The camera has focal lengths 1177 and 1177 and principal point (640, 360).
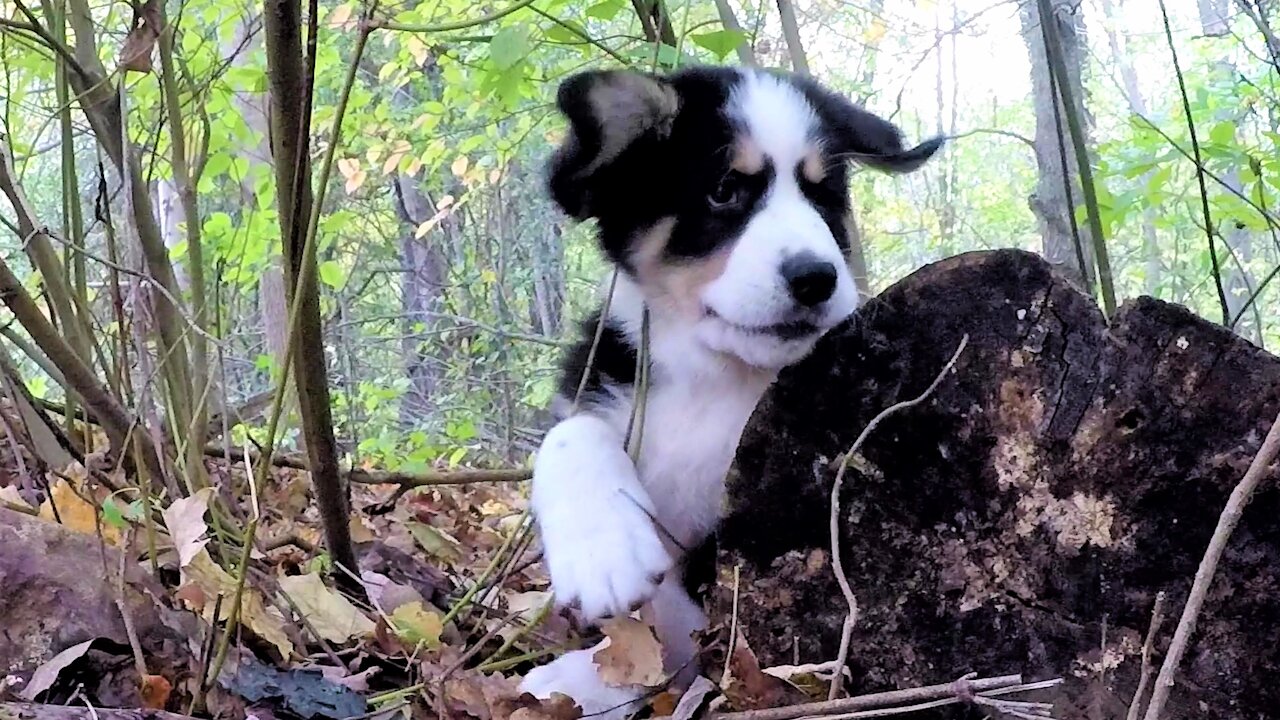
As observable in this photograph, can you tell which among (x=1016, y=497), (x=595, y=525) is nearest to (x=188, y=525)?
(x=595, y=525)

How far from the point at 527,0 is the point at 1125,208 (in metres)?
2.32

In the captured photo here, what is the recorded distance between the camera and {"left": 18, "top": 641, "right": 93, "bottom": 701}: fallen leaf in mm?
1658

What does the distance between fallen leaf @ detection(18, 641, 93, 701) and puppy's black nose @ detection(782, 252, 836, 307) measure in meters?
1.26

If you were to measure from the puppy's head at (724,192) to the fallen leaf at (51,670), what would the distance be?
1169 mm

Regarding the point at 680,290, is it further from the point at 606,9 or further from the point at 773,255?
the point at 606,9

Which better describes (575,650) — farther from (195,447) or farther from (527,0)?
(527,0)

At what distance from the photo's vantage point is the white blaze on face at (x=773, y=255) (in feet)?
6.75

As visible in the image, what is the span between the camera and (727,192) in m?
2.28

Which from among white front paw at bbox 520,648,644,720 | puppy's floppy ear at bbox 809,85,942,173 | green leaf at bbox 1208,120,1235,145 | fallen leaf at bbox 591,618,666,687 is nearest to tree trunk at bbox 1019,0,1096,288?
green leaf at bbox 1208,120,1235,145

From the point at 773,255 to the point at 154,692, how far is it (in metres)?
1.21

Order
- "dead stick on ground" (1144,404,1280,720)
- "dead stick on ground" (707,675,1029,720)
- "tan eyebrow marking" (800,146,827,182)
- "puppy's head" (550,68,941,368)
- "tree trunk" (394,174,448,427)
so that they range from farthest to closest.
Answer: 1. "tree trunk" (394,174,448,427)
2. "tan eyebrow marking" (800,146,827,182)
3. "puppy's head" (550,68,941,368)
4. "dead stick on ground" (707,675,1029,720)
5. "dead stick on ground" (1144,404,1280,720)

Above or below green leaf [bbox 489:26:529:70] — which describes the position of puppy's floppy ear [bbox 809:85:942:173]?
below

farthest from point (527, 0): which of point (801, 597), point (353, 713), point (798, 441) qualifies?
point (353, 713)

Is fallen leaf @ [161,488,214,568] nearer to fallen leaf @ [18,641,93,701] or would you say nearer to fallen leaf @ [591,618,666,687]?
fallen leaf @ [18,641,93,701]
